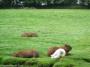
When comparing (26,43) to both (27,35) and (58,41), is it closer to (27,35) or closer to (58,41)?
(58,41)

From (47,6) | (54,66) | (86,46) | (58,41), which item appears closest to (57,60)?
(54,66)

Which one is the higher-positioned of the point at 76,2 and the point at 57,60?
the point at 57,60

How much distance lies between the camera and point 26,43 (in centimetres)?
2398

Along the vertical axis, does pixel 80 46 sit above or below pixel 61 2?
above

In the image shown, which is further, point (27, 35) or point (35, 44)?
point (27, 35)

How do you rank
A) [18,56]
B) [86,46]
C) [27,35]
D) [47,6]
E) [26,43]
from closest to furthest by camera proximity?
[18,56]
[86,46]
[26,43]
[27,35]
[47,6]

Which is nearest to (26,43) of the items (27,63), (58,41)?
(58,41)

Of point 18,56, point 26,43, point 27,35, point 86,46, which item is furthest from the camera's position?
point 27,35

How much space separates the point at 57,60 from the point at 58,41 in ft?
33.0

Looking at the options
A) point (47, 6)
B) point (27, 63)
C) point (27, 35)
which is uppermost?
point (27, 63)

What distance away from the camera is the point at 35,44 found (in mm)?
23625

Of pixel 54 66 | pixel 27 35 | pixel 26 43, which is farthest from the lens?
pixel 27 35

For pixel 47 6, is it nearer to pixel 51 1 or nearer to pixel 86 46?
pixel 51 1

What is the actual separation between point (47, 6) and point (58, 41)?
229 ft
